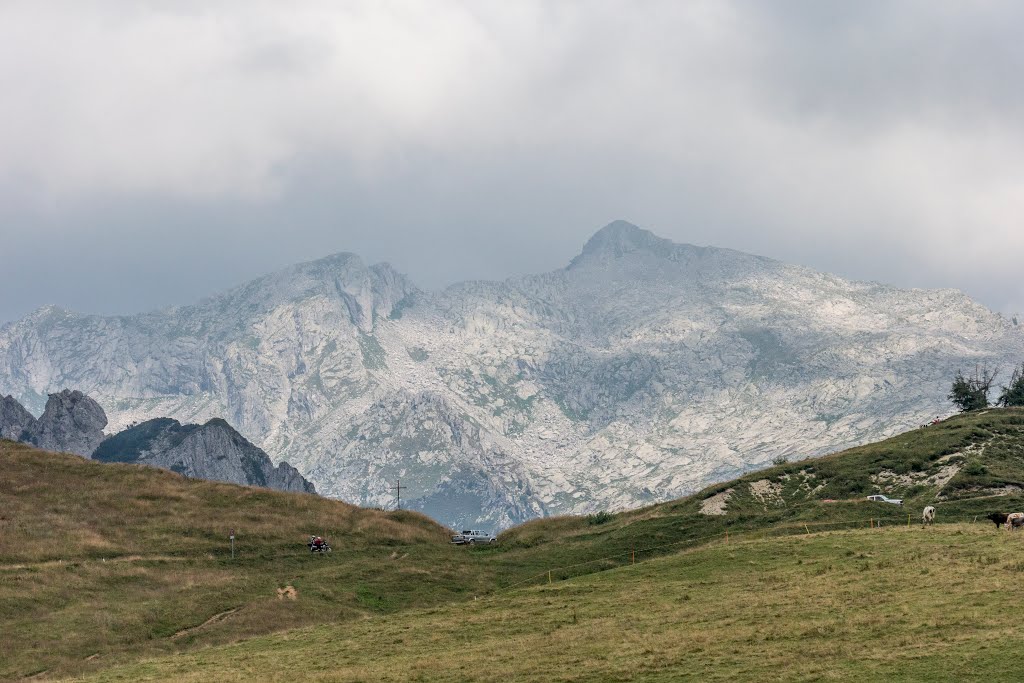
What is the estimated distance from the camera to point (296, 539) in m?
133

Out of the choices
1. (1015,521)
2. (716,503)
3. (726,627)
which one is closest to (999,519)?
(1015,521)

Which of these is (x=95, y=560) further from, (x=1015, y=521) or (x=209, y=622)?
(x=1015, y=521)

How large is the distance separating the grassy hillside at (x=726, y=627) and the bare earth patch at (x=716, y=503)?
36530 millimetres

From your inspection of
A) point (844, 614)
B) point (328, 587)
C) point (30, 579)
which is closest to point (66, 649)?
point (30, 579)

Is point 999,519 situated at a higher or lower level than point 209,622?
lower

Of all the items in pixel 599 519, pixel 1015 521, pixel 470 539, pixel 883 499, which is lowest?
pixel 1015 521

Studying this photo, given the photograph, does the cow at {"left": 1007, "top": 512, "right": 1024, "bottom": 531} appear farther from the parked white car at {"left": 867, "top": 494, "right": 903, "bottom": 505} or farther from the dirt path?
the dirt path

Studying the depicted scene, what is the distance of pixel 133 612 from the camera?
306 ft

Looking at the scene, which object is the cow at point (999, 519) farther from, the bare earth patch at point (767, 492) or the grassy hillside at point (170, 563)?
the grassy hillside at point (170, 563)

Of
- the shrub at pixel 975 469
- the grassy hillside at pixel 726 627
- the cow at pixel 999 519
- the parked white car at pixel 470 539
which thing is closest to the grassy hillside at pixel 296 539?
the shrub at pixel 975 469

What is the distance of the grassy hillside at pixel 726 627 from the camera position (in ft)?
174

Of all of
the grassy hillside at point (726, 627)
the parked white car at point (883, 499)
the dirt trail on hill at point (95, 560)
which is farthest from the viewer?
the parked white car at point (883, 499)

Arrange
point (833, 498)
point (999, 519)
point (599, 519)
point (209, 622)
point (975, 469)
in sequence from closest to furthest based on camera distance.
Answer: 1. point (999, 519)
2. point (209, 622)
3. point (975, 469)
4. point (833, 498)
5. point (599, 519)

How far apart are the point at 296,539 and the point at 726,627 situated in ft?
259
